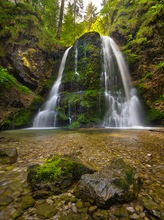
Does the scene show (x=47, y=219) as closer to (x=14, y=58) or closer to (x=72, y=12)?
(x=14, y=58)

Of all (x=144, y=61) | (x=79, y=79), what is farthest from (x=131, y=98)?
(x=79, y=79)

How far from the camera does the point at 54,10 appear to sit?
2056 cm

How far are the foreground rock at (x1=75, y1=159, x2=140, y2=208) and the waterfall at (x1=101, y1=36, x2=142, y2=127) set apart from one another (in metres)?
8.17

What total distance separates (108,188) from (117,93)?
1079cm

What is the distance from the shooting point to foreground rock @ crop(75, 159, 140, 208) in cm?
161

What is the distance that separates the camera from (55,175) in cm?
201

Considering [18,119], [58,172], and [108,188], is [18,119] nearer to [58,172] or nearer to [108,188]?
[58,172]

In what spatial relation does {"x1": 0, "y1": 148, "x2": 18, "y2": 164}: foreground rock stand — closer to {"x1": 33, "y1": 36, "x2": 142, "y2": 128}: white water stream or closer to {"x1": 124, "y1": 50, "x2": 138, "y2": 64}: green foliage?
{"x1": 33, "y1": 36, "x2": 142, "y2": 128}: white water stream

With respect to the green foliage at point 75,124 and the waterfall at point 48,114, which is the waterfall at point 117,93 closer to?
the green foliage at point 75,124

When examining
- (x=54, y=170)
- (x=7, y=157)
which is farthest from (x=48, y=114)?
(x=54, y=170)

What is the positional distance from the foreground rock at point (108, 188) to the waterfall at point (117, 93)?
817 centimetres

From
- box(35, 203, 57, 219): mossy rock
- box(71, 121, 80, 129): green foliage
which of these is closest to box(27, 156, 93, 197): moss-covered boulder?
box(35, 203, 57, 219): mossy rock

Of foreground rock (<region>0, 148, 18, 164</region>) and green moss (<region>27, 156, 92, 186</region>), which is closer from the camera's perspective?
green moss (<region>27, 156, 92, 186</region>)

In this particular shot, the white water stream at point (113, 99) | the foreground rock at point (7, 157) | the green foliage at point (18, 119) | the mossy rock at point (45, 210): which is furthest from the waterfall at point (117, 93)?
the mossy rock at point (45, 210)
